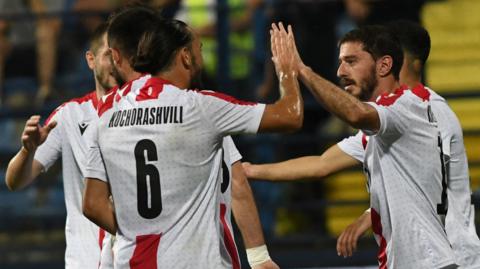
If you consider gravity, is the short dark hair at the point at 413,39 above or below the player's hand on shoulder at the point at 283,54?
above

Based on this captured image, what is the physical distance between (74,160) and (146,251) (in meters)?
1.61

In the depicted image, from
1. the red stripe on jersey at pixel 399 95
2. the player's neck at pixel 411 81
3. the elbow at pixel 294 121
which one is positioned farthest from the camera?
the player's neck at pixel 411 81

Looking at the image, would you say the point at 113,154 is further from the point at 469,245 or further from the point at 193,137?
the point at 469,245

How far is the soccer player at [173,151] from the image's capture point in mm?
5457

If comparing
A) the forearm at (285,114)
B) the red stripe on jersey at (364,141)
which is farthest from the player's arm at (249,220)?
the forearm at (285,114)

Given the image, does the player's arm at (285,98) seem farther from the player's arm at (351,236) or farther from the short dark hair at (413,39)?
the short dark hair at (413,39)

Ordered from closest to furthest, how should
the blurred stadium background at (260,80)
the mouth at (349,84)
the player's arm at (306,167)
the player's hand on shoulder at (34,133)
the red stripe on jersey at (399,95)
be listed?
the red stripe on jersey at (399,95), the player's hand on shoulder at (34,133), the mouth at (349,84), the player's arm at (306,167), the blurred stadium background at (260,80)

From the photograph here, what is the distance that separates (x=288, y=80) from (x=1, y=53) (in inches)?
301

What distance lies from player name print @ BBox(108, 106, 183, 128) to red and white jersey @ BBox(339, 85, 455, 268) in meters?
1.12

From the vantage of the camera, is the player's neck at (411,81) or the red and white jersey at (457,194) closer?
the red and white jersey at (457,194)

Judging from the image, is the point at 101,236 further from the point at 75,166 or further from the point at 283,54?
the point at 283,54

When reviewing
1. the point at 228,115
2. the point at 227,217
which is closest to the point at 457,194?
the point at 227,217

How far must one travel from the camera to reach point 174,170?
17.9 ft

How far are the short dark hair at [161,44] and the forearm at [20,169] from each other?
1326 mm
